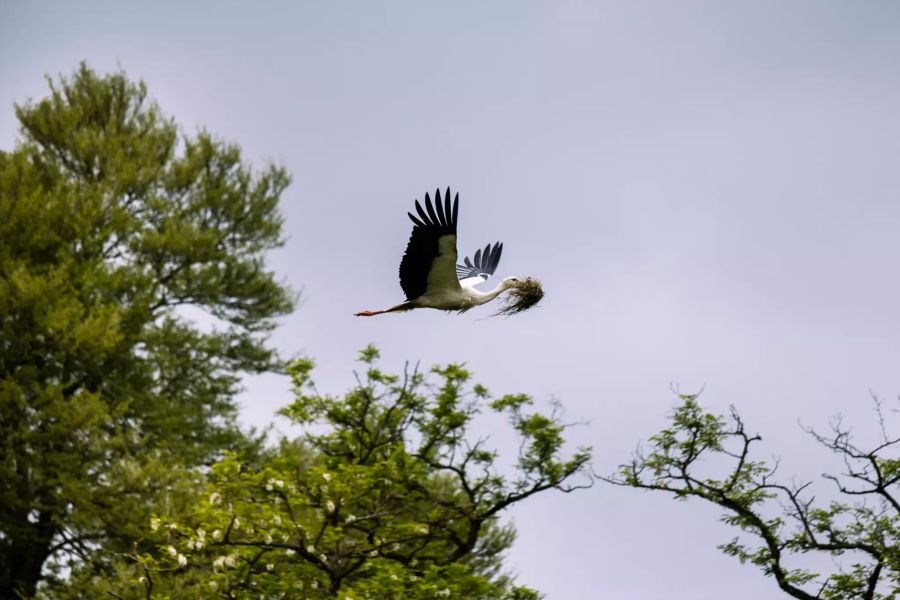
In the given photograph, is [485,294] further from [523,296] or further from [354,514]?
[354,514]

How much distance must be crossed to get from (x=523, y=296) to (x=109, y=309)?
12883mm

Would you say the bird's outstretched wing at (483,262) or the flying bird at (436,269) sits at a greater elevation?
the bird's outstretched wing at (483,262)

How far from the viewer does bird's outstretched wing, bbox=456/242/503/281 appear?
14.1m

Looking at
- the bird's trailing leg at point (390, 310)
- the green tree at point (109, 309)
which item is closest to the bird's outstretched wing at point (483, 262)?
the bird's trailing leg at point (390, 310)

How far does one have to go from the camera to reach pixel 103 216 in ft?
80.9

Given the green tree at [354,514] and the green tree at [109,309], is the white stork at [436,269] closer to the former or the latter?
the green tree at [354,514]

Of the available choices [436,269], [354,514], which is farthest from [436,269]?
[354,514]

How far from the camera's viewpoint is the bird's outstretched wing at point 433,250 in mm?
11086

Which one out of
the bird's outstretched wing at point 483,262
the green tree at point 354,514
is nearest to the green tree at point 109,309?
the green tree at point 354,514

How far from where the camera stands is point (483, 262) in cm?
1420

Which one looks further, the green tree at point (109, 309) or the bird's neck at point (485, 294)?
the green tree at point (109, 309)

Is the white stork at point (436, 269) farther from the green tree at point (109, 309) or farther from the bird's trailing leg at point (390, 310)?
the green tree at point (109, 309)

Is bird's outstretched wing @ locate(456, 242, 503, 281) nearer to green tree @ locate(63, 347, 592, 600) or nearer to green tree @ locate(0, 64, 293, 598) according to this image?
green tree @ locate(63, 347, 592, 600)

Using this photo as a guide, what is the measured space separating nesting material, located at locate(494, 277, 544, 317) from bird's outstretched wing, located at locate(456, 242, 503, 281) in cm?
265
